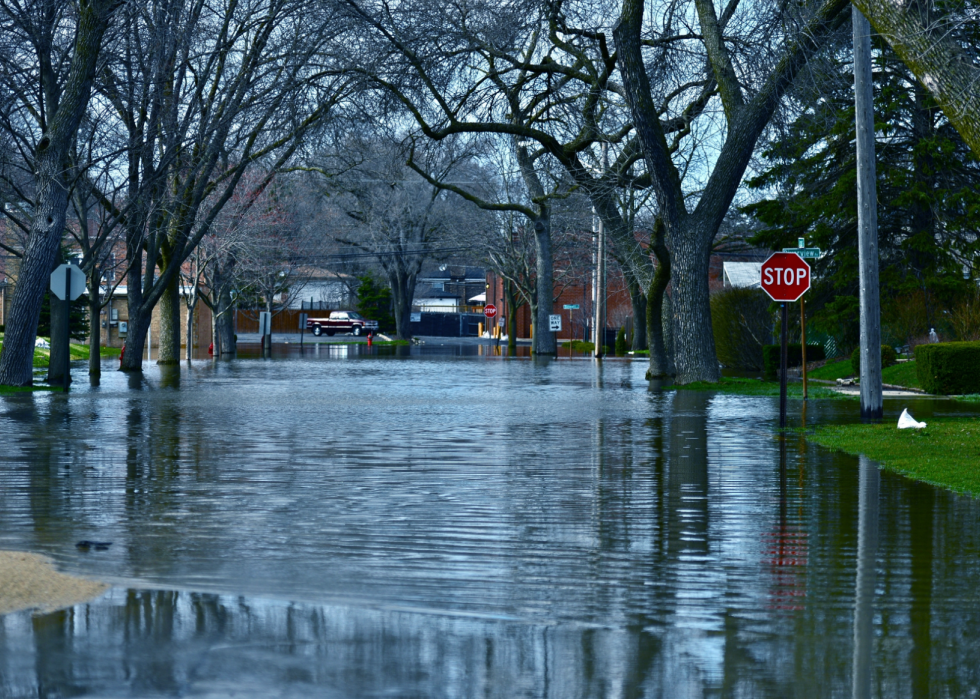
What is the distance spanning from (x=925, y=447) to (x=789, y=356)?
27155mm

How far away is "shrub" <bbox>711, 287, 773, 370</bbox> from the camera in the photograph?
149 feet

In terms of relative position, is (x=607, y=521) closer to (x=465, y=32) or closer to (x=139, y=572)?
(x=139, y=572)

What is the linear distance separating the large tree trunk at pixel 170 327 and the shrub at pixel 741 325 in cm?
1849

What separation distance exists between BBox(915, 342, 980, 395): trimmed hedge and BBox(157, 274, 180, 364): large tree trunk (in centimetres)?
2648

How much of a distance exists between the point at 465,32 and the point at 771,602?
25.7 meters

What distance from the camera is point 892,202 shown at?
1489 inches

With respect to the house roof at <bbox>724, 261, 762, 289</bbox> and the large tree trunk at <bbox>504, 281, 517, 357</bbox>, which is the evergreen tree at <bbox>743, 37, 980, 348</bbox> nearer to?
the house roof at <bbox>724, 261, 762, 289</bbox>

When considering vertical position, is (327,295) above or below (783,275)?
above

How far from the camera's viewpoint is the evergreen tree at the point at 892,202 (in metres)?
37.8

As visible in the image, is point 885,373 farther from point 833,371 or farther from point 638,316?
point 638,316

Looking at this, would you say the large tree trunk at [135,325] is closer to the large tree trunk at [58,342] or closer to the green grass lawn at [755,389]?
the large tree trunk at [58,342]

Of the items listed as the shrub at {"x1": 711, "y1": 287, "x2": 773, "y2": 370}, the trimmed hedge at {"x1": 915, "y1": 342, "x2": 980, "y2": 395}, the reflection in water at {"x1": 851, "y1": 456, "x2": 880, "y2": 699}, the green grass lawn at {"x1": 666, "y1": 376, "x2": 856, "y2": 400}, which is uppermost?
the shrub at {"x1": 711, "y1": 287, "x2": 773, "y2": 370}

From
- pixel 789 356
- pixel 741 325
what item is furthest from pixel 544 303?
pixel 789 356

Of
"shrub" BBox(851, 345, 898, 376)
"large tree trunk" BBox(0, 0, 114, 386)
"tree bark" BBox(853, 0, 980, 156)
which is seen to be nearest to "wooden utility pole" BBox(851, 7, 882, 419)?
"tree bark" BBox(853, 0, 980, 156)
